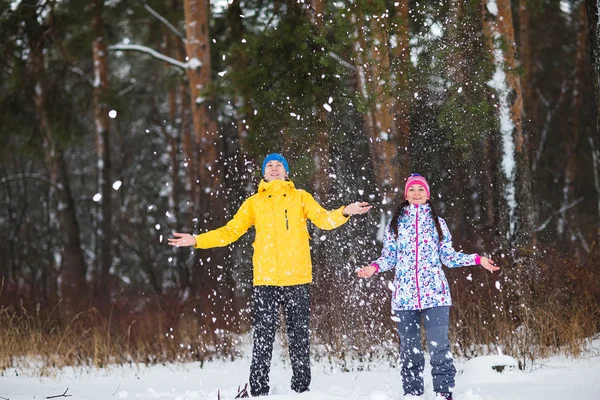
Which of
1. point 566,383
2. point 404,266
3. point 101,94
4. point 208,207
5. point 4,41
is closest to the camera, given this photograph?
point 404,266

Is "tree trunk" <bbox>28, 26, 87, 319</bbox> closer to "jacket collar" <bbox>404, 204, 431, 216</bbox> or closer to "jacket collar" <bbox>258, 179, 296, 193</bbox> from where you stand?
"jacket collar" <bbox>258, 179, 296, 193</bbox>

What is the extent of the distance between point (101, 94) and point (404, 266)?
33.6 ft

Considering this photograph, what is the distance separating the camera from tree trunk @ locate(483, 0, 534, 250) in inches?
312

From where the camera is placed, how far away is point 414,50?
876 centimetres

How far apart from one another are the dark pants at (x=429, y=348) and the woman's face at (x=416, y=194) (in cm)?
74

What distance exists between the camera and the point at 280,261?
5027 millimetres

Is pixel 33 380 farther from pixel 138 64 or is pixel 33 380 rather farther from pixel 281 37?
pixel 138 64

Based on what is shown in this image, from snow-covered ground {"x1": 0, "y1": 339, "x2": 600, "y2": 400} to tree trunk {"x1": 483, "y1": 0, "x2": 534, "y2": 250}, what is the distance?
197 centimetres

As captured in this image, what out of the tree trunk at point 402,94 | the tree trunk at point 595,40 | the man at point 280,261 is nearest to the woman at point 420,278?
the man at point 280,261

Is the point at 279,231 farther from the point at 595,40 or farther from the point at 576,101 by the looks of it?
the point at 576,101

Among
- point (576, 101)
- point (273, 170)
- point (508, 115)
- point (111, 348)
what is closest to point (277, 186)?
point (273, 170)

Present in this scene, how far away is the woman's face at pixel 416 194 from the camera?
5023 mm

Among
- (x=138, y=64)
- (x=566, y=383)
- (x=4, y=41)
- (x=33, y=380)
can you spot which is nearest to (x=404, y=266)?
(x=566, y=383)

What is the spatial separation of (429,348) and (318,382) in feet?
5.53
